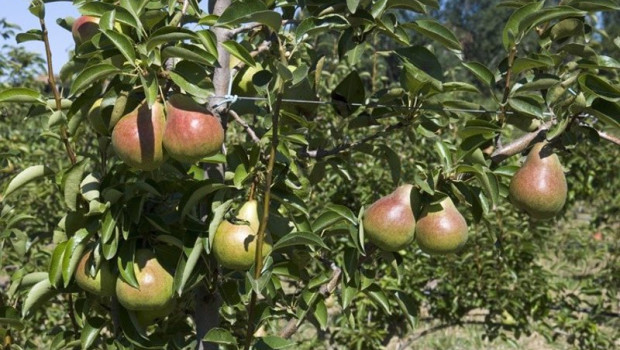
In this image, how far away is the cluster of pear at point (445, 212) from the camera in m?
1.08

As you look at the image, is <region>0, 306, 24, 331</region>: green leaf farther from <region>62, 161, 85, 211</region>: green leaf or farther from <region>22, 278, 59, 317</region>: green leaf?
<region>62, 161, 85, 211</region>: green leaf

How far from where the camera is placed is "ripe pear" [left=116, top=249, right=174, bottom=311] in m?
1.06

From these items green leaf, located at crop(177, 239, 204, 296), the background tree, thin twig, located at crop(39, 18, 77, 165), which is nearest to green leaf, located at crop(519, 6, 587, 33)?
the background tree

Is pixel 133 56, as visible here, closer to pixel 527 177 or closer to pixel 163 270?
pixel 163 270

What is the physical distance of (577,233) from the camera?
3.40 metres

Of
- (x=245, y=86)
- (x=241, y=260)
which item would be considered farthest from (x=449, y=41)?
(x=241, y=260)

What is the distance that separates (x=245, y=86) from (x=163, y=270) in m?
0.34

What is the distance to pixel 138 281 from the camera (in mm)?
1068

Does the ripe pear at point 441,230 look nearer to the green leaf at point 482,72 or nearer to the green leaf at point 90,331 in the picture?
the green leaf at point 482,72

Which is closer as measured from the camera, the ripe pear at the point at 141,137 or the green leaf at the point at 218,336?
the ripe pear at the point at 141,137

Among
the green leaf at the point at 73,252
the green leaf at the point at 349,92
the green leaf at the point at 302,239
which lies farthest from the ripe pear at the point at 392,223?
the green leaf at the point at 73,252

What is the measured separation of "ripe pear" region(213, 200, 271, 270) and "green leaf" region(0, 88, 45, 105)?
1.19 ft

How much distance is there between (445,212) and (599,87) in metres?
0.29

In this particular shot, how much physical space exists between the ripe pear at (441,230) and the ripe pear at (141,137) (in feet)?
1.34
